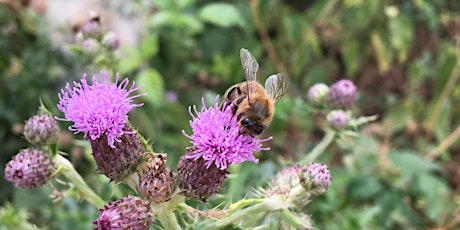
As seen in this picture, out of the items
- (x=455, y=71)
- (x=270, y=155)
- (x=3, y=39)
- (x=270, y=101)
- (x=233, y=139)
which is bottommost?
(x=233, y=139)

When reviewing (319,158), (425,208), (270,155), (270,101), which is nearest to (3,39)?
(270,155)

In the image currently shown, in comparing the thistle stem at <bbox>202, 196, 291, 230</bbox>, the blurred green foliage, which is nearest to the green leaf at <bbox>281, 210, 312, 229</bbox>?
the thistle stem at <bbox>202, 196, 291, 230</bbox>

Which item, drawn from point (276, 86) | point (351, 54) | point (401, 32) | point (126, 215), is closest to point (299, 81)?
point (351, 54)

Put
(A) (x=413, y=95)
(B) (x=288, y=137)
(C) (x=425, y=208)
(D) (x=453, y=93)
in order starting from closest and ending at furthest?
1. (C) (x=425, y=208)
2. (D) (x=453, y=93)
3. (B) (x=288, y=137)
4. (A) (x=413, y=95)

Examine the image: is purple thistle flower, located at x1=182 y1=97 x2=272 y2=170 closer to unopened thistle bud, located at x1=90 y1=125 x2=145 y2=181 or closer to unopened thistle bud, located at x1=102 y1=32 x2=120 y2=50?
unopened thistle bud, located at x1=90 y1=125 x2=145 y2=181

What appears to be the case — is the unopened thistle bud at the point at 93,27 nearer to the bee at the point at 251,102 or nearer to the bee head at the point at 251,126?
the bee at the point at 251,102

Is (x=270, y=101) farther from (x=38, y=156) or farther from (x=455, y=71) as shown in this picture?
(x=455, y=71)

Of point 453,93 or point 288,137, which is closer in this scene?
point 453,93
